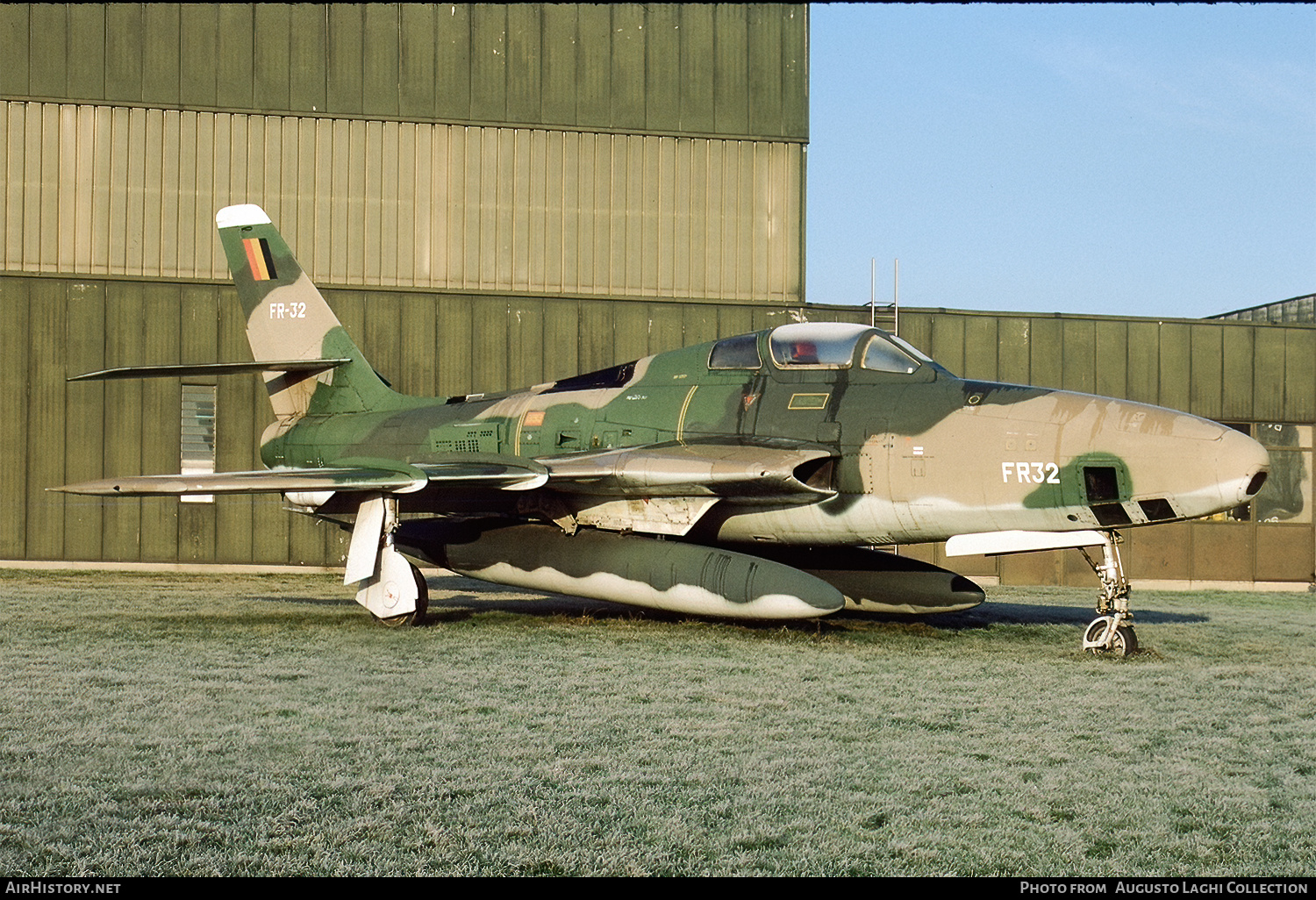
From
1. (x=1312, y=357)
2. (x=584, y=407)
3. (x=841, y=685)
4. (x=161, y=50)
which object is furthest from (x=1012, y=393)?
(x=161, y=50)

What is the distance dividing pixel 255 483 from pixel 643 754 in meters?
6.94

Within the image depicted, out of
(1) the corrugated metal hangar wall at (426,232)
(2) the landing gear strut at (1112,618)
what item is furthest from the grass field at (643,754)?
(1) the corrugated metal hangar wall at (426,232)

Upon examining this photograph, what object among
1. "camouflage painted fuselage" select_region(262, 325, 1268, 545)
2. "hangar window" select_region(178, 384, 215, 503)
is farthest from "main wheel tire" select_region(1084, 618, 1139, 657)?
"hangar window" select_region(178, 384, 215, 503)

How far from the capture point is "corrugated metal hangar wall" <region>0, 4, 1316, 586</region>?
21156mm

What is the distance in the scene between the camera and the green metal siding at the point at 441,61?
2158cm

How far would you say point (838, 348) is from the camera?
1220cm

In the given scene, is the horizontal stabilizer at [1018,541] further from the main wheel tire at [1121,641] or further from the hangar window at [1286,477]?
the hangar window at [1286,477]

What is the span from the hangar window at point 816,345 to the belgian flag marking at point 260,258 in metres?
7.36

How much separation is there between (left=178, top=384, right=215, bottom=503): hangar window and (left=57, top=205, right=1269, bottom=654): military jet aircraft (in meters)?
6.81

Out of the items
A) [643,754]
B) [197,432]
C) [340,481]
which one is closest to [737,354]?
[340,481]

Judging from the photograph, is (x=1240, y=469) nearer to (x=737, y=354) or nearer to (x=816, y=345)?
(x=816, y=345)

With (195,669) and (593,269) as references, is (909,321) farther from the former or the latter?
(195,669)
